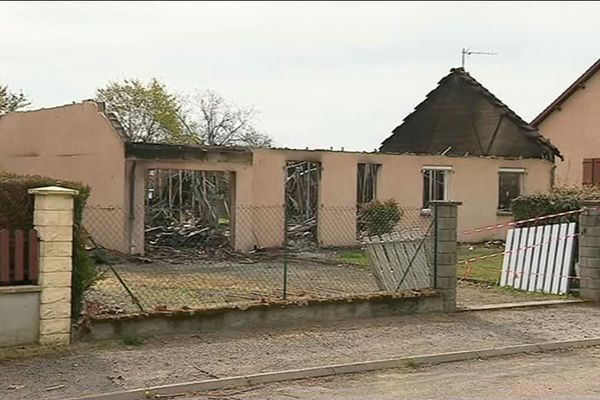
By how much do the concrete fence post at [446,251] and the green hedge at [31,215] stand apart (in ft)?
16.0

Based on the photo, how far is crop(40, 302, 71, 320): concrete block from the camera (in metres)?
8.81

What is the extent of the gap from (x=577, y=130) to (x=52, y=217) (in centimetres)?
2779

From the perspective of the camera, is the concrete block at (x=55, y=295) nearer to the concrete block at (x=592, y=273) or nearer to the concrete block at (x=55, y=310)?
the concrete block at (x=55, y=310)

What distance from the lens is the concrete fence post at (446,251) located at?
11711 mm

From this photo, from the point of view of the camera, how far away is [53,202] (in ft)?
29.1

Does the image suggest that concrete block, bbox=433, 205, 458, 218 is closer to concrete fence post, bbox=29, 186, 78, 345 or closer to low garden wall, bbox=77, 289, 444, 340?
low garden wall, bbox=77, 289, 444, 340

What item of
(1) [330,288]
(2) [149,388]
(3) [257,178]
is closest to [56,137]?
(3) [257,178]

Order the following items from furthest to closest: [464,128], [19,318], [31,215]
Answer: [464,128] → [31,215] → [19,318]

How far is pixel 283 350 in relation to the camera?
30.1 ft

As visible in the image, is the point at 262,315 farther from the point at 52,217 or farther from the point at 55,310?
the point at 52,217

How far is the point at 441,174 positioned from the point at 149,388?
21.3m

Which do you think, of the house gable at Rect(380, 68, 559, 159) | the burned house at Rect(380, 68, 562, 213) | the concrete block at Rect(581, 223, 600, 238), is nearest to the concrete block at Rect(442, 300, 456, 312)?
the concrete block at Rect(581, 223, 600, 238)

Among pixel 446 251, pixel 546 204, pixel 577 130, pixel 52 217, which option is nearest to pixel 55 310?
pixel 52 217

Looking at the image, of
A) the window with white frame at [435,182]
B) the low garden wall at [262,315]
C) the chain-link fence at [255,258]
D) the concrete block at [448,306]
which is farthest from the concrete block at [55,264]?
the window with white frame at [435,182]
